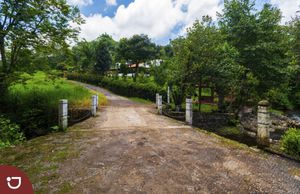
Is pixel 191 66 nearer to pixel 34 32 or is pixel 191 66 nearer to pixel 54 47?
pixel 54 47

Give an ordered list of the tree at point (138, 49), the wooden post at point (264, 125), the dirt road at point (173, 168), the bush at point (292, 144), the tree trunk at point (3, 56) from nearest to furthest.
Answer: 1. the dirt road at point (173, 168)
2. the bush at point (292, 144)
3. the wooden post at point (264, 125)
4. the tree trunk at point (3, 56)
5. the tree at point (138, 49)

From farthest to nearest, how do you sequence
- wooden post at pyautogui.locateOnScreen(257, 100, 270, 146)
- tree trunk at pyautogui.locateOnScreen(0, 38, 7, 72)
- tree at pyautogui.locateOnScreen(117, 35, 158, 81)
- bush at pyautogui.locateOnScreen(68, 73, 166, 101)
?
1. tree at pyautogui.locateOnScreen(117, 35, 158, 81)
2. bush at pyautogui.locateOnScreen(68, 73, 166, 101)
3. tree trunk at pyautogui.locateOnScreen(0, 38, 7, 72)
4. wooden post at pyautogui.locateOnScreen(257, 100, 270, 146)

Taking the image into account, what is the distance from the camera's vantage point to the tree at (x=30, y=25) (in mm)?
8719

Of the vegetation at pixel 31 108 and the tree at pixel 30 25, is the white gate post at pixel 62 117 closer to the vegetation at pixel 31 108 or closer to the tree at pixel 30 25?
the vegetation at pixel 31 108

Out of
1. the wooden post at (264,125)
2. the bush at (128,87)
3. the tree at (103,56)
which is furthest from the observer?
the tree at (103,56)

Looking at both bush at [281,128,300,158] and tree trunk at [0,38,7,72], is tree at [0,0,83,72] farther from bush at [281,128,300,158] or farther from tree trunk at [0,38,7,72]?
bush at [281,128,300,158]

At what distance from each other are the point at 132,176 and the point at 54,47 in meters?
8.63

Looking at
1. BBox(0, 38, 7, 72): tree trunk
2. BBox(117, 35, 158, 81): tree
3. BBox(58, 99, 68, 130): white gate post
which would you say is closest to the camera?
BBox(58, 99, 68, 130): white gate post

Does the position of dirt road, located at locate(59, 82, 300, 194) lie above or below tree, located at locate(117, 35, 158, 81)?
below

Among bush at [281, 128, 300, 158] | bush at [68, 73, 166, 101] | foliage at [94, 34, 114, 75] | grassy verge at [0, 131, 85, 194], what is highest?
foliage at [94, 34, 114, 75]

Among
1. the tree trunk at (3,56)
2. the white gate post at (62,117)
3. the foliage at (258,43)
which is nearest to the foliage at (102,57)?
the foliage at (258,43)

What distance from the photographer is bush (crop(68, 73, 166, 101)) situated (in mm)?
18612

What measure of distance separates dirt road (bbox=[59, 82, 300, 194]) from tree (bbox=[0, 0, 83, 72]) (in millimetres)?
5971

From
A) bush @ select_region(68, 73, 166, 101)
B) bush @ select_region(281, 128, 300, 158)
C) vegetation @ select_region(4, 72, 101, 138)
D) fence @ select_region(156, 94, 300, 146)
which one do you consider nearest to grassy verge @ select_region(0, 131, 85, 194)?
vegetation @ select_region(4, 72, 101, 138)
